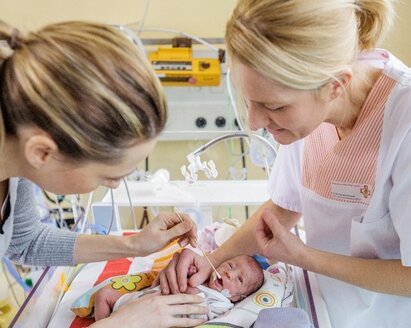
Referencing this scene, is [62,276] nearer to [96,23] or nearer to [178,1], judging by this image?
[96,23]

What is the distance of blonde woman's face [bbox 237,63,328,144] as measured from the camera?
1.05 meters

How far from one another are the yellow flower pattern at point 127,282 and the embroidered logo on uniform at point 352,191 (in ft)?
2.44

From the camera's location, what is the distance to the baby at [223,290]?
1.42 meters

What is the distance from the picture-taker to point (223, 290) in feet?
4.84

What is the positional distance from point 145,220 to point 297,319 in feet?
6.88

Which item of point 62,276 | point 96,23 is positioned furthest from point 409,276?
point 62,276

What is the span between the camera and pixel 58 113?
84 cm

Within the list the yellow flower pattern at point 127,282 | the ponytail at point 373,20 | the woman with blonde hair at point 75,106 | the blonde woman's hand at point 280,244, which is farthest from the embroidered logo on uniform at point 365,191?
the yellow flower pattern at point 127,282

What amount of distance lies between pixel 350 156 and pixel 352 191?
3.8 inches

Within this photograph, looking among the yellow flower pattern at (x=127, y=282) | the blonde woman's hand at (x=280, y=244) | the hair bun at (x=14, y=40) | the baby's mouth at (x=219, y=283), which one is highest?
the hair bun at (x=14, y=40)

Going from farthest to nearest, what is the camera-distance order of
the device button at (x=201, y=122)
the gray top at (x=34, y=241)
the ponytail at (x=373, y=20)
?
the device button at (x=201, y=122)
the gray top at (x=34, y=241)
the ponytail at (x=373, y=20)

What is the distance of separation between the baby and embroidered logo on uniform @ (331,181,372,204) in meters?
0.42

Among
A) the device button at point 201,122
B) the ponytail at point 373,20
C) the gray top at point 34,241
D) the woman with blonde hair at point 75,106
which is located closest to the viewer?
the woman with blonde hair at point 75,106

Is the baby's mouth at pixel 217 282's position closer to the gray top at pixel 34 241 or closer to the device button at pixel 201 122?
the gray top at pixel 34 241
